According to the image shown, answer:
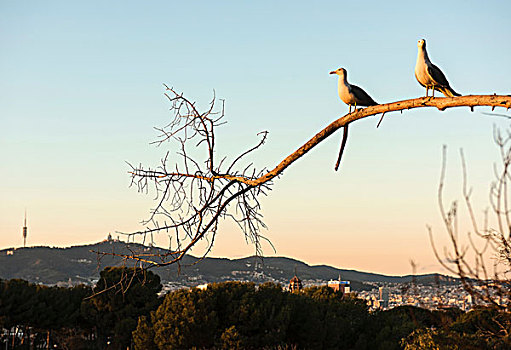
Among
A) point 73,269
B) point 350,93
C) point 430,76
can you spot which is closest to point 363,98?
point 350,93

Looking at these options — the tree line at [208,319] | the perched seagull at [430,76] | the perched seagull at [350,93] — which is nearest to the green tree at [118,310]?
the tree line at [208,319]

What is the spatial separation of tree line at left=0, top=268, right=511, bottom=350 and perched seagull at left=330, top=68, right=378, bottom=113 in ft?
49.6

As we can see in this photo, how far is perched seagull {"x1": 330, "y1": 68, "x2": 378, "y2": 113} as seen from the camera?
3.05m

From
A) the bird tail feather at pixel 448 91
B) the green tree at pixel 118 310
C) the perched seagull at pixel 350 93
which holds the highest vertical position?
the perched seagull at pixel 350 93

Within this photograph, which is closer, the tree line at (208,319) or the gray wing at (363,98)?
the gray wing at (363,98)

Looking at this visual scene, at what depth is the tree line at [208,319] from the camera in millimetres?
24609

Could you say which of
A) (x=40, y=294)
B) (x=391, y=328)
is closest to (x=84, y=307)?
(x=40, y=294)

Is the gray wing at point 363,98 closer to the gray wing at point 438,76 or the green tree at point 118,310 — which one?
the gray wing at point 438,76

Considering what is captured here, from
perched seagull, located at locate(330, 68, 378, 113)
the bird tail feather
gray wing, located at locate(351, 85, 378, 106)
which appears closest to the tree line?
perched seagull, located at locate(330, 68, 378, 113)

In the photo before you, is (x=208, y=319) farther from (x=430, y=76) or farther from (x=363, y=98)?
(x=430, y=76)

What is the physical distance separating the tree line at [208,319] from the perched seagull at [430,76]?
15525 millimetres

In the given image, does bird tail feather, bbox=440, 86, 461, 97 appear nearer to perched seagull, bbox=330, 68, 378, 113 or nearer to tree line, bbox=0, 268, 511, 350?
perched seagull, bbox=330, 68, 378, 113

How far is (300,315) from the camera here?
27.3 m

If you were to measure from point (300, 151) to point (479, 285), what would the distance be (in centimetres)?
86
